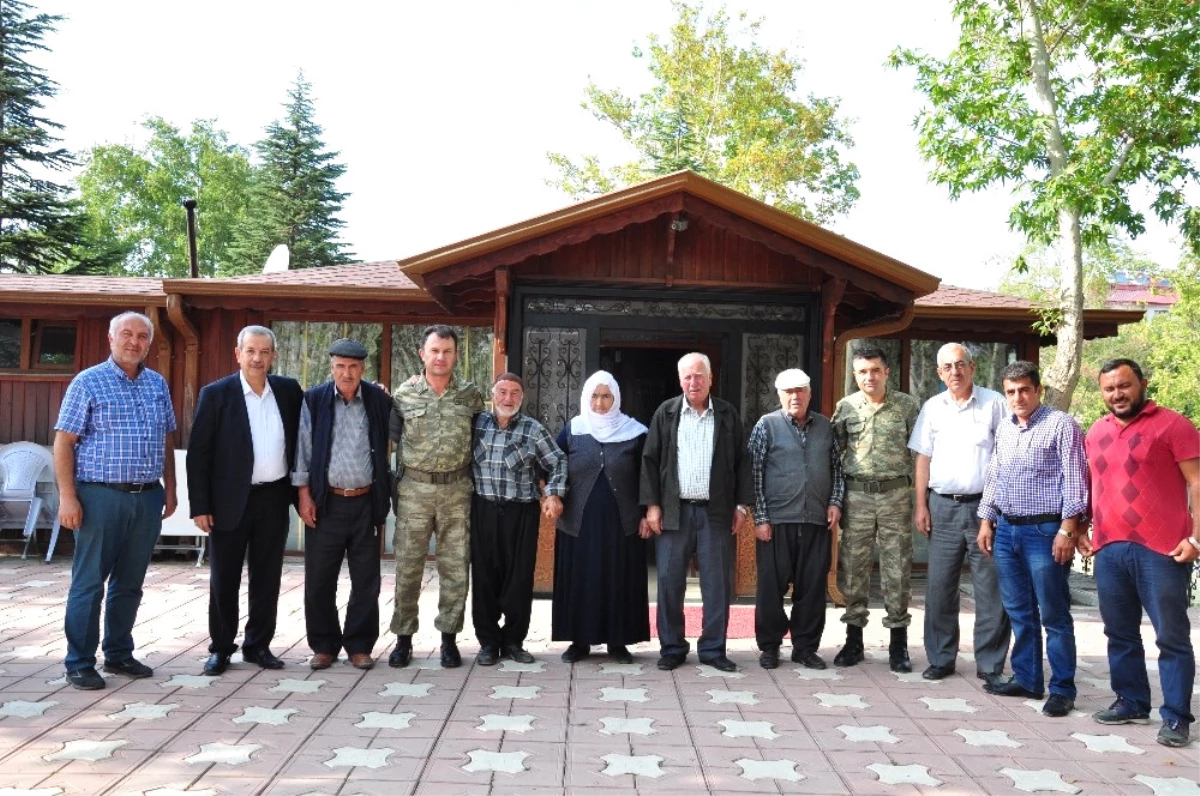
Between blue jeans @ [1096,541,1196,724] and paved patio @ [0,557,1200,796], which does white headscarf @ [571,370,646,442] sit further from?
blue jeans @ [1096,541,1196,724]

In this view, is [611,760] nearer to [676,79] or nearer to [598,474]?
[598,474]

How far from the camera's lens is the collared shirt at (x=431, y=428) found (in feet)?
17.4

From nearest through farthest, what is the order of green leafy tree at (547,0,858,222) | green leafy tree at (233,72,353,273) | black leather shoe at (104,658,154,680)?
black leather shoe at (104,658,154,680)
green leafy tree at (547,0,858,222)
green leafy tree at (233,72,353,273)

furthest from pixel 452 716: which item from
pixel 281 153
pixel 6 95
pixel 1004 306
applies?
pixel 281 153

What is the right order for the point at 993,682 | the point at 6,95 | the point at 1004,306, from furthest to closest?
→ the point at 6,95, the point at 1004,306, the point at 993,682

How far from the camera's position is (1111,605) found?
4.49m

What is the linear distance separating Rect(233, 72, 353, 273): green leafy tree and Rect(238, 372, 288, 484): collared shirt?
2936 cm

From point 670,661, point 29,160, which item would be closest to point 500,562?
point 670,661

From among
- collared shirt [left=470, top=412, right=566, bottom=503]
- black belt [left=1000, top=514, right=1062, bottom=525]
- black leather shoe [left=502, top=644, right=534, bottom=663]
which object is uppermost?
collared shirt [left=470, top=412, right=566, bottom=503]

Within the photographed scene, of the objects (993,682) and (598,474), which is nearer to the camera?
(993,682)

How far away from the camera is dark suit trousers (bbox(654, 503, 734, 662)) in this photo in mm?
5496

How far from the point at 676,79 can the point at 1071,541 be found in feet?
64.1

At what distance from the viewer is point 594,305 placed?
759cm

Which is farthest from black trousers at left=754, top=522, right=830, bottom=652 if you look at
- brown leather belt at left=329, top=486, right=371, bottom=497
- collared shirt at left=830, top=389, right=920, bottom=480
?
brown leather belt at left=329, top=486, right=371, bottom=497
